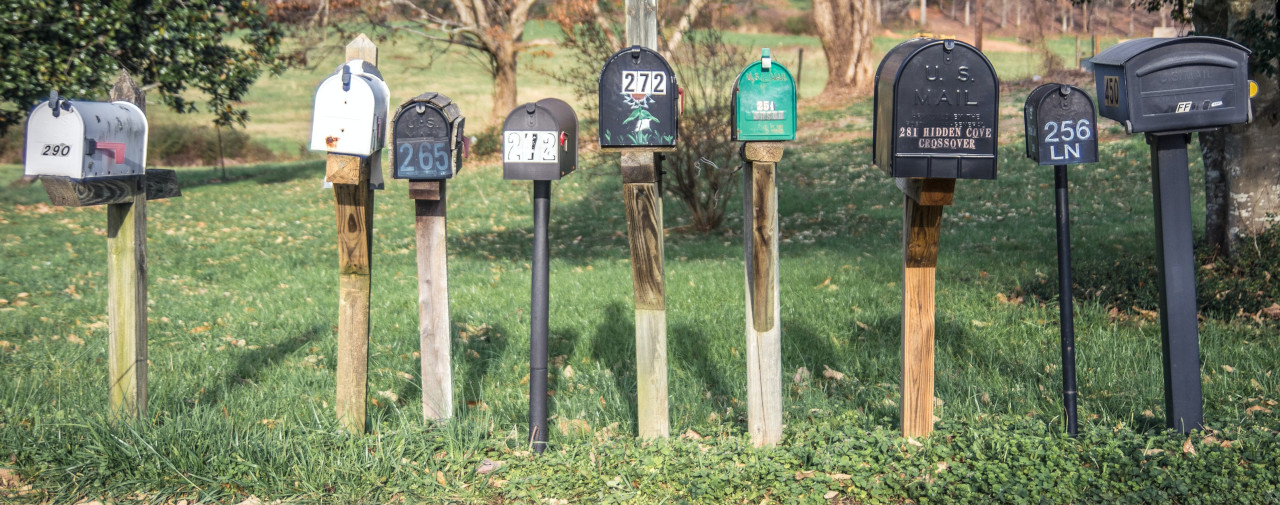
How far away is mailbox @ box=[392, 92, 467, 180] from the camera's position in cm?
364

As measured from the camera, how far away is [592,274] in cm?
827

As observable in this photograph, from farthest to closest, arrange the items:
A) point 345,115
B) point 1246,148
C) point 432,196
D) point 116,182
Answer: point 1246,148 < point 116,182 < point 432,196 < point 345,115

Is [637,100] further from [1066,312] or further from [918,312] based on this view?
[1066,312]

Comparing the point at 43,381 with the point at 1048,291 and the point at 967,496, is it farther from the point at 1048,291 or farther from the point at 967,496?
the point at 1048,291

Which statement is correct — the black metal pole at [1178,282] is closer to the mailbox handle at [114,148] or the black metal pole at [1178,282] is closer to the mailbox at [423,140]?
the mailbox at [423,140]

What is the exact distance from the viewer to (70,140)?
356cm

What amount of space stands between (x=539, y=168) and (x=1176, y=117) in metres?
2.44

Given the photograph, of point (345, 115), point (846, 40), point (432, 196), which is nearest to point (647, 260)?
point (432, 196)

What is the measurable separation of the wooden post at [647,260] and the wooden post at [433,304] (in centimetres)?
80

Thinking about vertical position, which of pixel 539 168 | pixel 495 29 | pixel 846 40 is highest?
pixel 846 40

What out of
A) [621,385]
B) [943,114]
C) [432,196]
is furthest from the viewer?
[621,385]

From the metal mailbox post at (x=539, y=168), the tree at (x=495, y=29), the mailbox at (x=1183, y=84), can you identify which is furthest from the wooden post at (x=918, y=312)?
the tree at (x=495, y=29)

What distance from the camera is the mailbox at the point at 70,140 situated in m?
3.55

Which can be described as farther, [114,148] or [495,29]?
[495,29]
